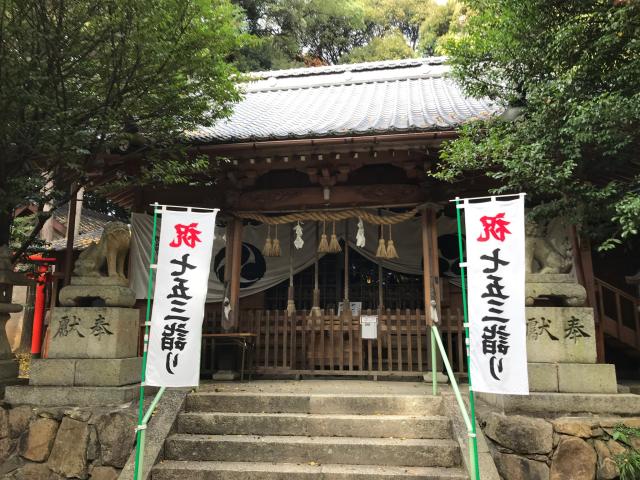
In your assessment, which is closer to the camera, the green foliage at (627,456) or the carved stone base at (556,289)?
the green foliage at (627,456)

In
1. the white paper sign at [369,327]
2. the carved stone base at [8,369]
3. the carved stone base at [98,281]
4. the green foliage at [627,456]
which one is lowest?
the green foliage at [627,456]

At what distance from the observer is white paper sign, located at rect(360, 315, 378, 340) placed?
7.04 m

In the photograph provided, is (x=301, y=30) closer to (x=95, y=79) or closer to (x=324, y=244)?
(x=324, y=244)

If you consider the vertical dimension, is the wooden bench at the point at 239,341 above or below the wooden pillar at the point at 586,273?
below

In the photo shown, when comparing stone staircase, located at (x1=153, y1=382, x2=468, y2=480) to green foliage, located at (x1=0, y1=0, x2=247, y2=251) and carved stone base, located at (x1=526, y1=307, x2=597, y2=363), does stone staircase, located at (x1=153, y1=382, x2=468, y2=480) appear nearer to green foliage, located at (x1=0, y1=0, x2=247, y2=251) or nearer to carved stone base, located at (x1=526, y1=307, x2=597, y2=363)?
carved stone base, located at (x1=526, y1=307, x2=597, y2=363)

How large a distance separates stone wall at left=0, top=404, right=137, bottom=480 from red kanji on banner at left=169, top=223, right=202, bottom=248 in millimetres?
1975

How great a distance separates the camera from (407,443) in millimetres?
4535

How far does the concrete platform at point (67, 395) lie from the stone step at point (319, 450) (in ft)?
3.10

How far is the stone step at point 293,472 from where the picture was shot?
414 centimetres

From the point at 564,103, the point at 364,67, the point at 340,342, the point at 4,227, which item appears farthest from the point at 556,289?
the point at 364,67

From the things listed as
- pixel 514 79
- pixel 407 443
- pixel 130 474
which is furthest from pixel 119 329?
pixel 514 79

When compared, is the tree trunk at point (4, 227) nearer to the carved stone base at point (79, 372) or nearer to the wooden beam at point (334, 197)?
the carved stone base at point (79, 372)

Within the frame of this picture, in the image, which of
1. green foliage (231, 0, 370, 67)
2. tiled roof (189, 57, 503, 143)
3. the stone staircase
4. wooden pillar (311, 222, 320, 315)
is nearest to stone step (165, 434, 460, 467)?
the stone staircase

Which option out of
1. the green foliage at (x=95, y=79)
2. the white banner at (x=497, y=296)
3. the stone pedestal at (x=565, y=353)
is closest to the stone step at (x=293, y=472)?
the white banner at (x=497, y=296)
